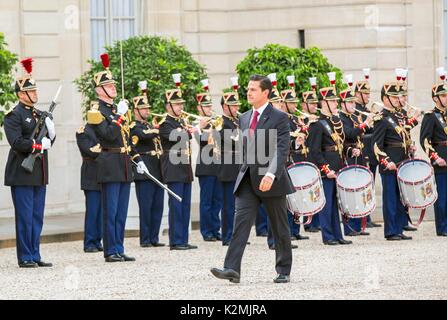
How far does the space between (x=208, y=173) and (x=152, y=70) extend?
8.01 ft

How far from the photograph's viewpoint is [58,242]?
19359mm

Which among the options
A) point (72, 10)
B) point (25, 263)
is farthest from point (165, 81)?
point (25, 263)

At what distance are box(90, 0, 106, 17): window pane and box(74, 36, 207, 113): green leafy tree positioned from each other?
218 centimetres

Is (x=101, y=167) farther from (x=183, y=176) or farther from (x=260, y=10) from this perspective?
(x=260, y=10)

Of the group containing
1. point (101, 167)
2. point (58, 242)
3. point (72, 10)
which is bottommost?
point (58, 242)

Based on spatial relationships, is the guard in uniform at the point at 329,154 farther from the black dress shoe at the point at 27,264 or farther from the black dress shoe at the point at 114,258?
the black dress shoe at the point at 27,264

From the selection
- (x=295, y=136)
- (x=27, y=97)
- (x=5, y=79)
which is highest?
(x=5, y=79)

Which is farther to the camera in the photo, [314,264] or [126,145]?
[126,145]

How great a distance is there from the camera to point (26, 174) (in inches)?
628

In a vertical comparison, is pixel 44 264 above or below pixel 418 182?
below

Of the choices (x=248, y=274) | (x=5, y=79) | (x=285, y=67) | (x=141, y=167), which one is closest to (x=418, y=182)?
(x=141, y=167)

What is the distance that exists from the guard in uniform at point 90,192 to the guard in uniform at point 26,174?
5.17 ft

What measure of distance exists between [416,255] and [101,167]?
350 centimetres

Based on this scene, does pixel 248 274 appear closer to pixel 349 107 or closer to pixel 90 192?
pixel 90 192
